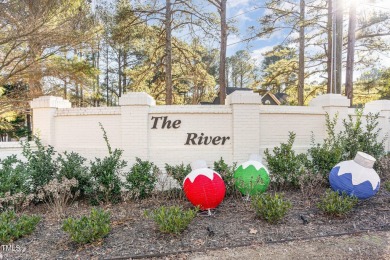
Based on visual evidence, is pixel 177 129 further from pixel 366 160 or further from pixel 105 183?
pixel 366 160

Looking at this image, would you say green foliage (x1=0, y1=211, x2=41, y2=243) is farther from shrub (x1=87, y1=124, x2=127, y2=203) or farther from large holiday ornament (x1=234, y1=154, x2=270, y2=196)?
large holiday ornament (x1=234, y1=154, x2=270, y2=196)

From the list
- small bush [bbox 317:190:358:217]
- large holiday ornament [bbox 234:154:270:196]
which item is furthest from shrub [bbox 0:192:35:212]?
small bush [bbox 317:190:358:217]

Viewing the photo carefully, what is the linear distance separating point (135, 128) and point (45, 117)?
2.42 meters

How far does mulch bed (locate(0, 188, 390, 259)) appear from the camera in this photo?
9.72ft

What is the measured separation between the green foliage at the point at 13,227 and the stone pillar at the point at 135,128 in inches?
97.9

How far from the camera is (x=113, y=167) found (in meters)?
4.69

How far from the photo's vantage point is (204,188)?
382cm

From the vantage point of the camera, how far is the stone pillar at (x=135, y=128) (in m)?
5.69

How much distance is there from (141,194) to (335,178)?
137 inches

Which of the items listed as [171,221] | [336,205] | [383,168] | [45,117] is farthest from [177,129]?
[383,168]

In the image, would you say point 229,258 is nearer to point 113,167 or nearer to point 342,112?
point 113,167

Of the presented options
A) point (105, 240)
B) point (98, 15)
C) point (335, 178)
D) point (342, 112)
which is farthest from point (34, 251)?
point (98, 15)

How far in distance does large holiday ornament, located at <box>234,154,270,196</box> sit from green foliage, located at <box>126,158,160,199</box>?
155 centimetres

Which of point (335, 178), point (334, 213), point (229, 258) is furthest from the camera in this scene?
point (335, 178)
